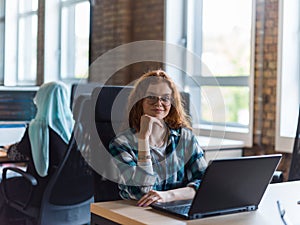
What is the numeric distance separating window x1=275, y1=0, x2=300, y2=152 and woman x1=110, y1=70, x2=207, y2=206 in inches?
67.1

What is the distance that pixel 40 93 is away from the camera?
3100 millimetres

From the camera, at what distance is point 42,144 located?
288 cm

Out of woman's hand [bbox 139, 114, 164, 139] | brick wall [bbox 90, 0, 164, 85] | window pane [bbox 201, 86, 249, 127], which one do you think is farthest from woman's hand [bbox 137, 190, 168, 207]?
brick wall [bbox 90, 0, 164, 85]

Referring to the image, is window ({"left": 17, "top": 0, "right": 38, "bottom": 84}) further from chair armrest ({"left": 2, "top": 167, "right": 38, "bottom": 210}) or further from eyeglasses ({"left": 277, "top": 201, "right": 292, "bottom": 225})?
eyeglasses ({"left": 277, "top": 201, "right": 292, "bottom": 225})

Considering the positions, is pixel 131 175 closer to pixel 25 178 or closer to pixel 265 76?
pixel 25 178

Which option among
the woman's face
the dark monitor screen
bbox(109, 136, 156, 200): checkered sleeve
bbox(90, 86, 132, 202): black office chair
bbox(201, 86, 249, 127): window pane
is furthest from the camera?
bbox(201, 86, 249, 127): window pane

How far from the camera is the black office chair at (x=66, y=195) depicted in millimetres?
2709

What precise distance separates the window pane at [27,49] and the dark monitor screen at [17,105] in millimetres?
881

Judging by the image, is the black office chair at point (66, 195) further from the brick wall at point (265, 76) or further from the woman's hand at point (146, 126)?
the brick wall at point (265, 76)

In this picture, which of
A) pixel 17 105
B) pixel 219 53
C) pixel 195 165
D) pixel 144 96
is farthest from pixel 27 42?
pixel 195 165

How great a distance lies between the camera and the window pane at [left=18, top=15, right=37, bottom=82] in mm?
4723

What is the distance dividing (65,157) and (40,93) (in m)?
0.60

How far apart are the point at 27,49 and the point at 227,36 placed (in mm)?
1914

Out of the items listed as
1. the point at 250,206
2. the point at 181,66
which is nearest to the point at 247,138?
the point at 181,66
